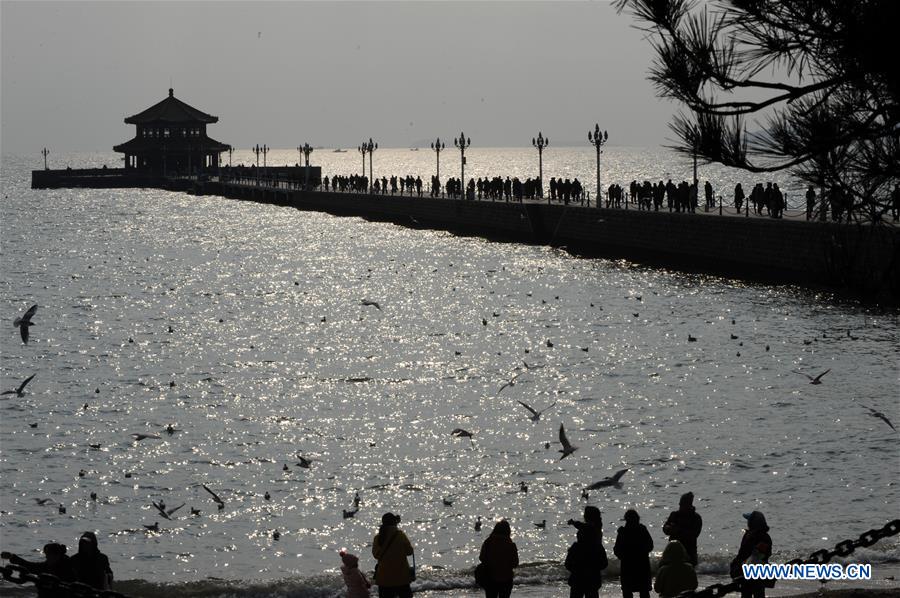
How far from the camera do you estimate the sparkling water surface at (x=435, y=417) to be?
18.9 m

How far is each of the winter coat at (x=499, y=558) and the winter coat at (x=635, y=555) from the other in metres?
0.94

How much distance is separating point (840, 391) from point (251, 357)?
16.9 m

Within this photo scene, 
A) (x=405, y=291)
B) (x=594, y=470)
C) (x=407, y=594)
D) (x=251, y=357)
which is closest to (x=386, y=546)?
(x=407, y=594)

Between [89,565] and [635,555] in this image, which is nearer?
[89,565]

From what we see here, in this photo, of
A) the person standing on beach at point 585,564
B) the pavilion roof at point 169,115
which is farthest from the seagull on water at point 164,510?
the pavilion roof at point 169,115

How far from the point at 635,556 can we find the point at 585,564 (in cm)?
46

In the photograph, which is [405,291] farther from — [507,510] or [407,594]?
[407,594]

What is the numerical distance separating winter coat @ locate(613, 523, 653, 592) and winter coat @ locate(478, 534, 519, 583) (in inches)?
36.9

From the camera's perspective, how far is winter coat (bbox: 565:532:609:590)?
11.6 metres

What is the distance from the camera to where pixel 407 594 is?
11.6 metres

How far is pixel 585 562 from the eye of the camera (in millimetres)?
11680

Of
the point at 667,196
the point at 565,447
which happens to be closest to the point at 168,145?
the point at 667,196

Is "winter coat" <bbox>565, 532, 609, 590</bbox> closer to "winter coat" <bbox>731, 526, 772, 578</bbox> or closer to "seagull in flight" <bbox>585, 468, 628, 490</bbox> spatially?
"winter coat" <bbox>731, 526, 772, 578</bbox>

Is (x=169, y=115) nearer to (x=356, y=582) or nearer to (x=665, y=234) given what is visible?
(x=665, y=234)
